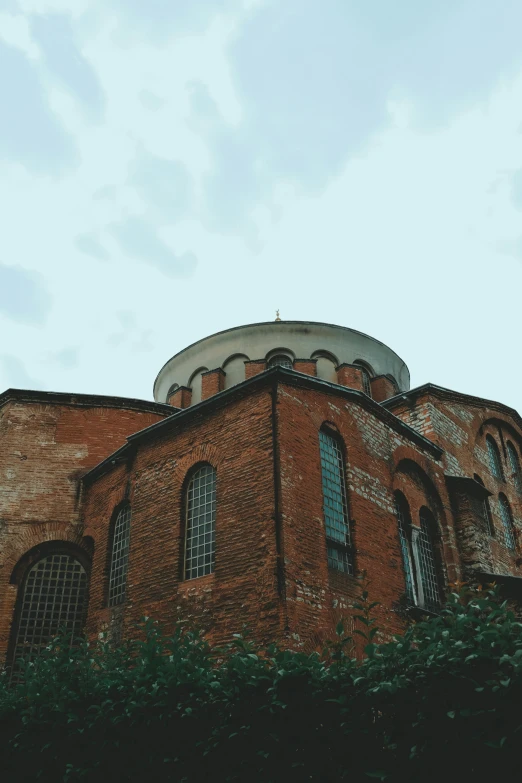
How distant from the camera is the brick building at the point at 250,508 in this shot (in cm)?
1030

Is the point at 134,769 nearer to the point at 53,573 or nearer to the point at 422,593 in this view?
the point at 422,593

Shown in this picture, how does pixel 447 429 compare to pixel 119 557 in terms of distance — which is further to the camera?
pixel 447 429

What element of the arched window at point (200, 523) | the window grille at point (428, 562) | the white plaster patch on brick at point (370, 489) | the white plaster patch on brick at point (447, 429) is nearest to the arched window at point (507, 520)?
the white plaster patch on brick at point (447, 429)

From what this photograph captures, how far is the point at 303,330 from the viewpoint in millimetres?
23125

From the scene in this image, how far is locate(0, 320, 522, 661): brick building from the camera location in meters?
10.3

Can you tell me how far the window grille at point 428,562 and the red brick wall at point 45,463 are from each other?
21.9 feet

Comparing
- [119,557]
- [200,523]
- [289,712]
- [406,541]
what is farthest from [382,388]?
[289,712]

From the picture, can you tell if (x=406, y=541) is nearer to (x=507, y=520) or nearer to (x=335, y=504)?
(x=335, y=504)

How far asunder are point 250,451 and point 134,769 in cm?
539

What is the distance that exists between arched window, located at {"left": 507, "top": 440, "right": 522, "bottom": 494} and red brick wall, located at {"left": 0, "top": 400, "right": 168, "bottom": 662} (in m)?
9.61

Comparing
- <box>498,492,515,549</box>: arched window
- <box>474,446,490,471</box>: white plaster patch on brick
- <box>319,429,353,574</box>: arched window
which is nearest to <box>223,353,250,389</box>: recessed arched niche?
<box>474,446,490,471</box>: white plaster patch on brick

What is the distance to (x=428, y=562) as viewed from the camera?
1344cm

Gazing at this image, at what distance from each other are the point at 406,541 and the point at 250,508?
3784 millimetres

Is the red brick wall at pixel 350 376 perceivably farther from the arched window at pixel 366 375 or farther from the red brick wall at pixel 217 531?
the red brick wall at pixel 217 531
